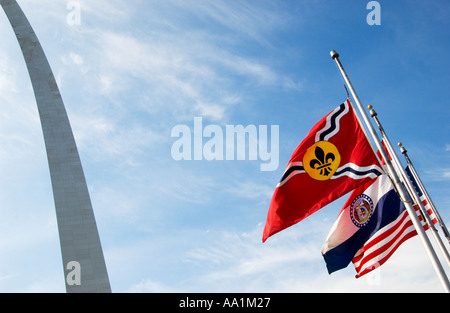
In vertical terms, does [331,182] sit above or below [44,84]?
below

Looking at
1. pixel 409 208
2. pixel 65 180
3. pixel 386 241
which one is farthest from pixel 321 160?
pixel 65 180

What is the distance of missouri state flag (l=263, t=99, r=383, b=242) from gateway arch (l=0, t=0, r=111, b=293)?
1199 centimetres

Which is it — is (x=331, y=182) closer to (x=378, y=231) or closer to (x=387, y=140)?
(x=378, y=231)

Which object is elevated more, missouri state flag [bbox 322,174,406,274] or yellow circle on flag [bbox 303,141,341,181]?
yellow circle on flag [bbox 303,141,341,181]

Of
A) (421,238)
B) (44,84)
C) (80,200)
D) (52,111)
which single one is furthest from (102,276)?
(421,238)

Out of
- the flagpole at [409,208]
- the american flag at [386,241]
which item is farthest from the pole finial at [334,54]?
the american flag at [386,241]

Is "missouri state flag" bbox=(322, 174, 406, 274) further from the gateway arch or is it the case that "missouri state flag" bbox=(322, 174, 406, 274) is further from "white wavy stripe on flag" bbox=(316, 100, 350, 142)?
the gateway arch

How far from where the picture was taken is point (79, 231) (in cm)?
1928

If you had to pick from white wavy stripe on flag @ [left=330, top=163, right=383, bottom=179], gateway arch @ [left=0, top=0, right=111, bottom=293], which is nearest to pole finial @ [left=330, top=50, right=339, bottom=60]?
white wavy stripe on flag @ [left=330, top=163, right=383, bottom=179]

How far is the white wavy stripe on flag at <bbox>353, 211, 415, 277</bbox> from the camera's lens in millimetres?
11391

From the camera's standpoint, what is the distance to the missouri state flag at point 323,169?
1014cm

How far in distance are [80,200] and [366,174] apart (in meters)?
15.6
